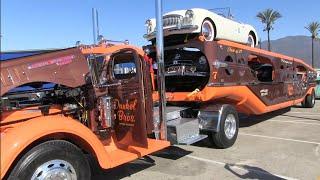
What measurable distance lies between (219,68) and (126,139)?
2.77 meters

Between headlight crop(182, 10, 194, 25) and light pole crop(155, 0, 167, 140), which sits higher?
headlight crop(182, 10, 194, 25)

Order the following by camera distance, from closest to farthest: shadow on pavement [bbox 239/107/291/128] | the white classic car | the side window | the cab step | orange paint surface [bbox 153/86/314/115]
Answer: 1. the side window
2. the cab step
3. orange paint surface [bbox 153/86/314/115]
4. the white classic car
5. shadow on pavement [bbox 239/107/291/128]

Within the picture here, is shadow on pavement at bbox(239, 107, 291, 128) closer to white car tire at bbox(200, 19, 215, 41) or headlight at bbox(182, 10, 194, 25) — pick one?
white car tire at bbox(200, 19, 215, 41)

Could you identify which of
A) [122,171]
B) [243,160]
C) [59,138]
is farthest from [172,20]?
[59,138]

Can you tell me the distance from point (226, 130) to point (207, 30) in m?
2.03

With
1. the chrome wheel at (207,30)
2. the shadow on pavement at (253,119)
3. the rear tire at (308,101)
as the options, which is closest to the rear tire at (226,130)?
the chrome wheel at (207,30)

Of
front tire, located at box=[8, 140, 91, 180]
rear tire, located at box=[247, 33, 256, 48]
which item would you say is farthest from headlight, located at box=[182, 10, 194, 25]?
front tire, located at box=[8, 140, 91, 180]

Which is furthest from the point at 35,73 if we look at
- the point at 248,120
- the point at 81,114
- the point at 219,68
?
the point at 248,120

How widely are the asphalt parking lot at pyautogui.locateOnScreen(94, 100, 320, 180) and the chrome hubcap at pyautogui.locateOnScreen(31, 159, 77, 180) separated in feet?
5.16

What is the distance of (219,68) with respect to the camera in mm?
8641

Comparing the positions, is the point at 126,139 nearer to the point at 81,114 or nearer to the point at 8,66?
the point at 81,114

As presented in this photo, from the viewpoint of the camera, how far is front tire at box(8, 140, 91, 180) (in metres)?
4.89

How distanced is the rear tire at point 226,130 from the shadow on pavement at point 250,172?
1193 mm

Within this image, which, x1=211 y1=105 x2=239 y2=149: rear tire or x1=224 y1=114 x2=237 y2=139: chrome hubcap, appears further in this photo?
x1=224 y1=114 x2=237 y2=139: chrome hubcap
